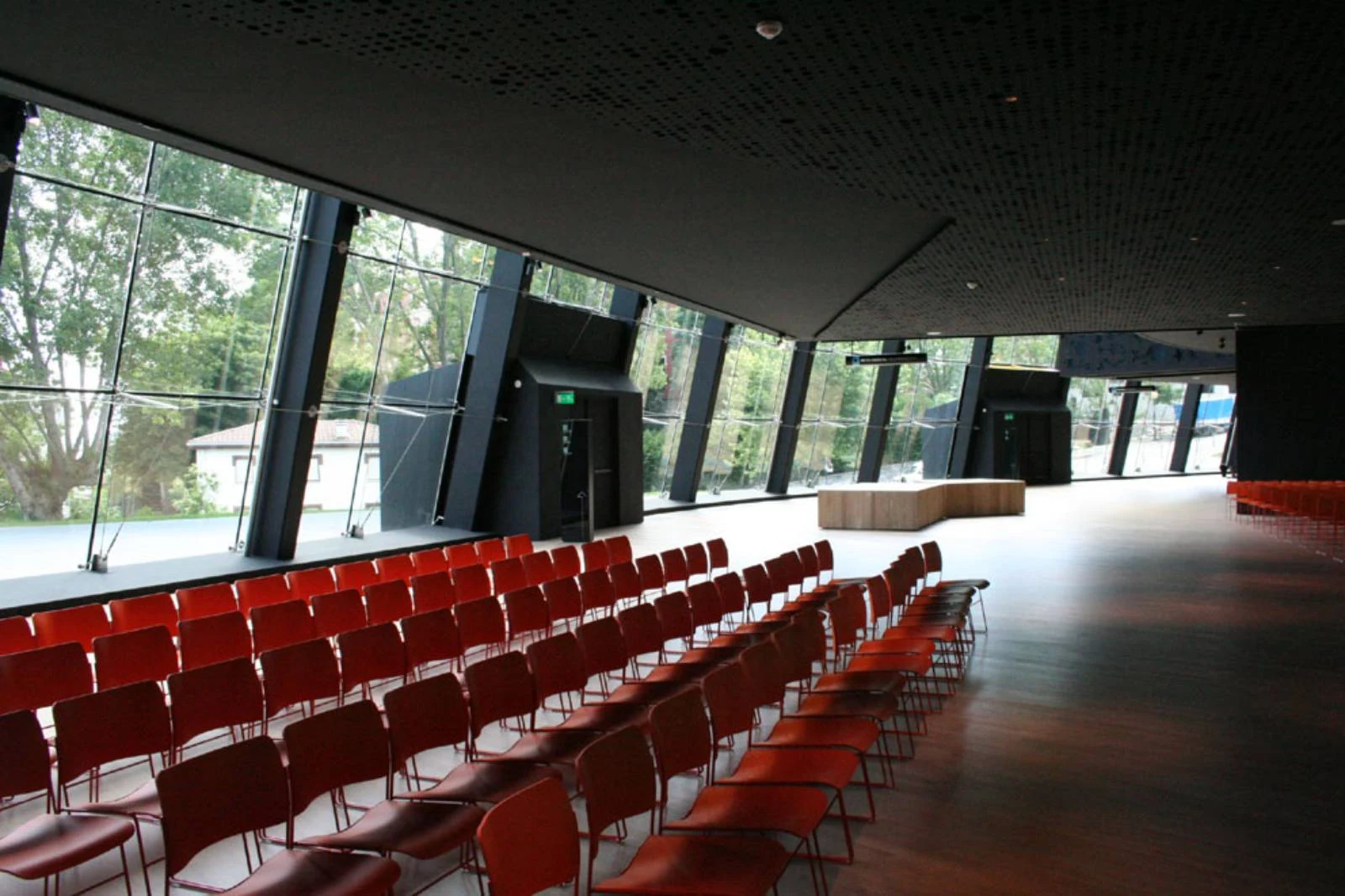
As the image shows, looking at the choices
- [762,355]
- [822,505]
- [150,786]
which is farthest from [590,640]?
[762,355]

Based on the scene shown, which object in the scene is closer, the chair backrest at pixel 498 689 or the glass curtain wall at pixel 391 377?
the chair backrest at pixel 498 689

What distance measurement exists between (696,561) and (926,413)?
2043 cm

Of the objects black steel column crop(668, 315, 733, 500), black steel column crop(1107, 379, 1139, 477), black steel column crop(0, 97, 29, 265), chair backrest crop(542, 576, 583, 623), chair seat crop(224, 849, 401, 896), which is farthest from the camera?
black steel column crop(1107, 379, 1139, 477)

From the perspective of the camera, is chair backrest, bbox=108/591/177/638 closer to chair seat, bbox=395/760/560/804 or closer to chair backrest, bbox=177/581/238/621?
chair backrest, bbox=177/581/238/621

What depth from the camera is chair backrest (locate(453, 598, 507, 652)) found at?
6.21 m

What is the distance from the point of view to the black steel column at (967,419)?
1118 inches

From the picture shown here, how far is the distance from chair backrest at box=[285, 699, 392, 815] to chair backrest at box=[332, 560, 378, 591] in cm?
441

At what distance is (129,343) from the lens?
9305 millimetres

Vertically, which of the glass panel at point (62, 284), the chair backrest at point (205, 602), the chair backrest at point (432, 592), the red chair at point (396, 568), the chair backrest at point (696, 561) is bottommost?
the chair backrest at point (205, 602)

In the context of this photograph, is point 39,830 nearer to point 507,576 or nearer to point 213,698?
point 213,698

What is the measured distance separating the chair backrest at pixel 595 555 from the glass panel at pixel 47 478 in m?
5.02

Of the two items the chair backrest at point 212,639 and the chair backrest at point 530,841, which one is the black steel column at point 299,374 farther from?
the chair backrest at point 530,841

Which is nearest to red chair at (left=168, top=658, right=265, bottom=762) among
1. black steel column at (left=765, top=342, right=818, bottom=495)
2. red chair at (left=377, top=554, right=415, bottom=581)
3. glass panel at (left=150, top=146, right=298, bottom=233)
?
red chair at (left=377, top=554, right=415, bottom=581)

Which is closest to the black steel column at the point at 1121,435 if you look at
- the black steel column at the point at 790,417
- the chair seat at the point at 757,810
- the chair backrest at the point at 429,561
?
the black steel column at the point at 790,417
